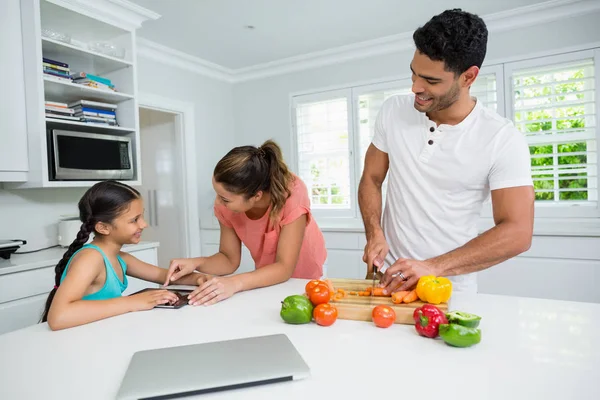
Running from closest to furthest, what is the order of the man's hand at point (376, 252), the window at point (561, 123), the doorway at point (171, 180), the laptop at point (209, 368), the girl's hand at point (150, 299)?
the laptop at point (209, 368)
the girl's hand at point (150, 299)
the man's hand at point (376, 252)
the window at point (561, 123)
the doorway at point (171, 180)

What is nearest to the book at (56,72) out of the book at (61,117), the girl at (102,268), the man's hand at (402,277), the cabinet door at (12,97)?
the cabinet door at (12,97)

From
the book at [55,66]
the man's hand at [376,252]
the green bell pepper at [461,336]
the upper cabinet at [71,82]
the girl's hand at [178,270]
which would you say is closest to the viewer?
the green bell pepper at [461,336]

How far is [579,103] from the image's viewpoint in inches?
123

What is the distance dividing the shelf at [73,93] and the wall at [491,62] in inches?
71.2

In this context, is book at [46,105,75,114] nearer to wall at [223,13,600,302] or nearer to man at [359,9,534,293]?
wall at [223,13,600,302]

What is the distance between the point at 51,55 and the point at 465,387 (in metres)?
3.25

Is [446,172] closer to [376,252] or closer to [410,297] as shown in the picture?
[376,252]

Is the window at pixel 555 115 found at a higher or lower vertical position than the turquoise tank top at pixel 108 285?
higher

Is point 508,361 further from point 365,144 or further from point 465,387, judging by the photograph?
point 365,144

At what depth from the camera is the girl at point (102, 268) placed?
1.14m

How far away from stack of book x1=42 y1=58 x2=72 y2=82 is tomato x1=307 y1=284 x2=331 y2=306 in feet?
8.00

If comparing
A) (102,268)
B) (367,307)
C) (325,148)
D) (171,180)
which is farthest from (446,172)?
(171,180)

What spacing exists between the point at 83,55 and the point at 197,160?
5.35 feet

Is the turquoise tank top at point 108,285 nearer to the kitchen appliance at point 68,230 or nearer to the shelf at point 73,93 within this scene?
the kitchen appliance at point 68,230
